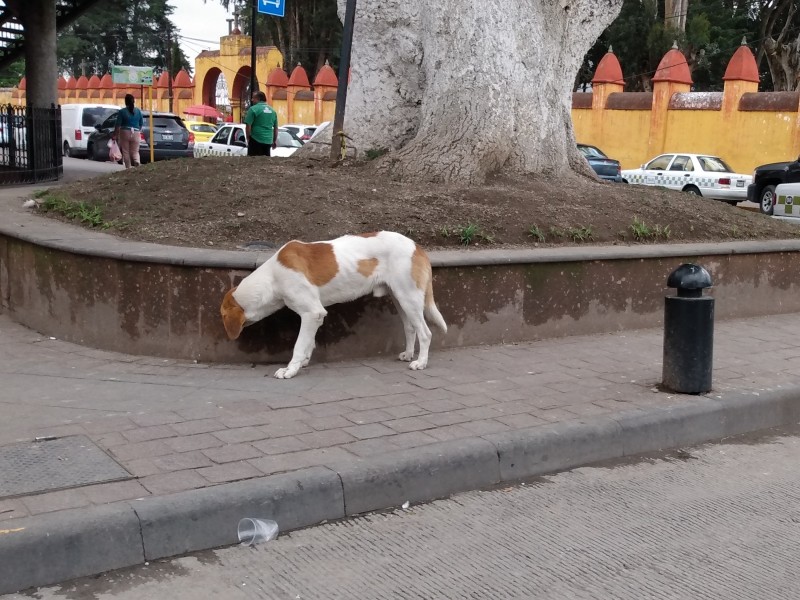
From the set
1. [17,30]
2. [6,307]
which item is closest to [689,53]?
[17,30]

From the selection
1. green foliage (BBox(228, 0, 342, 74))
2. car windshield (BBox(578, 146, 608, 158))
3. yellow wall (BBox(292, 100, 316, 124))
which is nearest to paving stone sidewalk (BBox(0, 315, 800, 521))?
car windshield (BBox(578, 146, 608, 158))

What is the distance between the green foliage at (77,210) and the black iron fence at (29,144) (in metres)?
5.74

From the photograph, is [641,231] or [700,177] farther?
[700,177]

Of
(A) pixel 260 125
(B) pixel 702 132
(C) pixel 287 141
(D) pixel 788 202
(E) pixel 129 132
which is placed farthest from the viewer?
(B) pixel 702 132

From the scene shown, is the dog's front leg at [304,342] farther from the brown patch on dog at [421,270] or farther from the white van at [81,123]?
the white van at [81,123]

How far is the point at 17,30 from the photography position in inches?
757

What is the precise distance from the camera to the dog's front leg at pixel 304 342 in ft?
20.7

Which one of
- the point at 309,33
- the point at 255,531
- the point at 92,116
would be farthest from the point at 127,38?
the point at 255,531

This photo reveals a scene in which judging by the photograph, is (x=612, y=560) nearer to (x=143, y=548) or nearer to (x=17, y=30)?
(x=143, y=548)

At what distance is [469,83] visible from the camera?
993cm

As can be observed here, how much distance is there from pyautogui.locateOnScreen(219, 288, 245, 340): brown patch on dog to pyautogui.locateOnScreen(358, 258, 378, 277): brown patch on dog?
911mm

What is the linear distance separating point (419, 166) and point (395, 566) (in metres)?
6.51

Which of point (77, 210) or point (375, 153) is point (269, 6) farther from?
point (77, 210)

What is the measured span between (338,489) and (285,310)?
2.47 m
